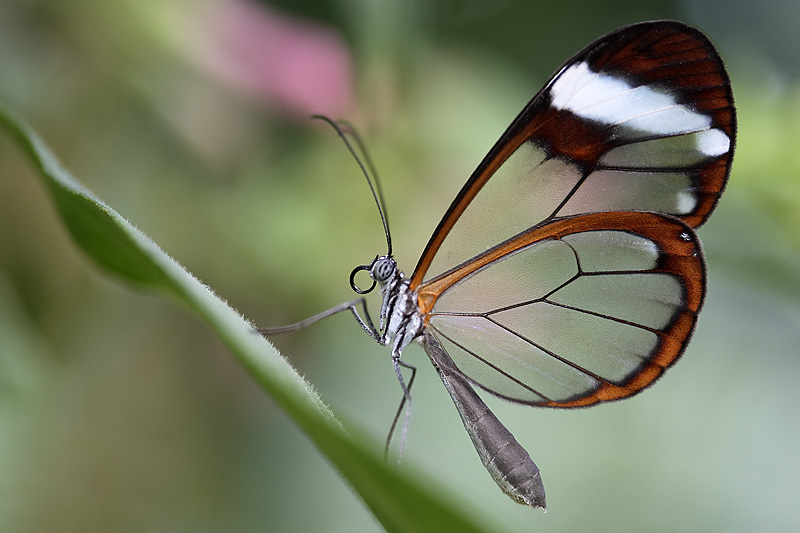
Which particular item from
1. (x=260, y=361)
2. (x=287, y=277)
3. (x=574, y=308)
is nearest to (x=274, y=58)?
(x=287, y=277)

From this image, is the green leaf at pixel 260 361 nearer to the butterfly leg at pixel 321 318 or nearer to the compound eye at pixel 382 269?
the butterfly leg at pixel 321 318

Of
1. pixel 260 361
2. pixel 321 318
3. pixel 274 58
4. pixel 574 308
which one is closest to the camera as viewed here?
pixel 260 361

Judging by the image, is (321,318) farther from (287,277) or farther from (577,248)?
(287,277)

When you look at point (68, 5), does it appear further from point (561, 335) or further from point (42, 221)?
point (561, 335)

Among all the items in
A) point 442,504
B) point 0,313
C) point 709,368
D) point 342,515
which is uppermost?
point 442,504

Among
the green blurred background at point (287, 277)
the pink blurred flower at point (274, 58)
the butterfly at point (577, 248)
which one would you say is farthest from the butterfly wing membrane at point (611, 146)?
the pink blurred flower at point (274, 58)

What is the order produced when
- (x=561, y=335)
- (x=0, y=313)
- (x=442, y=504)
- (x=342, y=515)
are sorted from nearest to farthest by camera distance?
(x=442, y=504)
(x=0, y=313)
(x=561, y=335)
(x=342, y=515)

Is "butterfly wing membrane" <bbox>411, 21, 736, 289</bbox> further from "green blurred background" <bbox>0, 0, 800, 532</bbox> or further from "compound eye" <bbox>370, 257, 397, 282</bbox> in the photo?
"green blurred background" <bbox>0, 0, 800, 532</bbox>

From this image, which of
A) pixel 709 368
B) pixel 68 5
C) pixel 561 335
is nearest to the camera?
pixel 561 335

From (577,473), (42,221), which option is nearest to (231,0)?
(42,221)
